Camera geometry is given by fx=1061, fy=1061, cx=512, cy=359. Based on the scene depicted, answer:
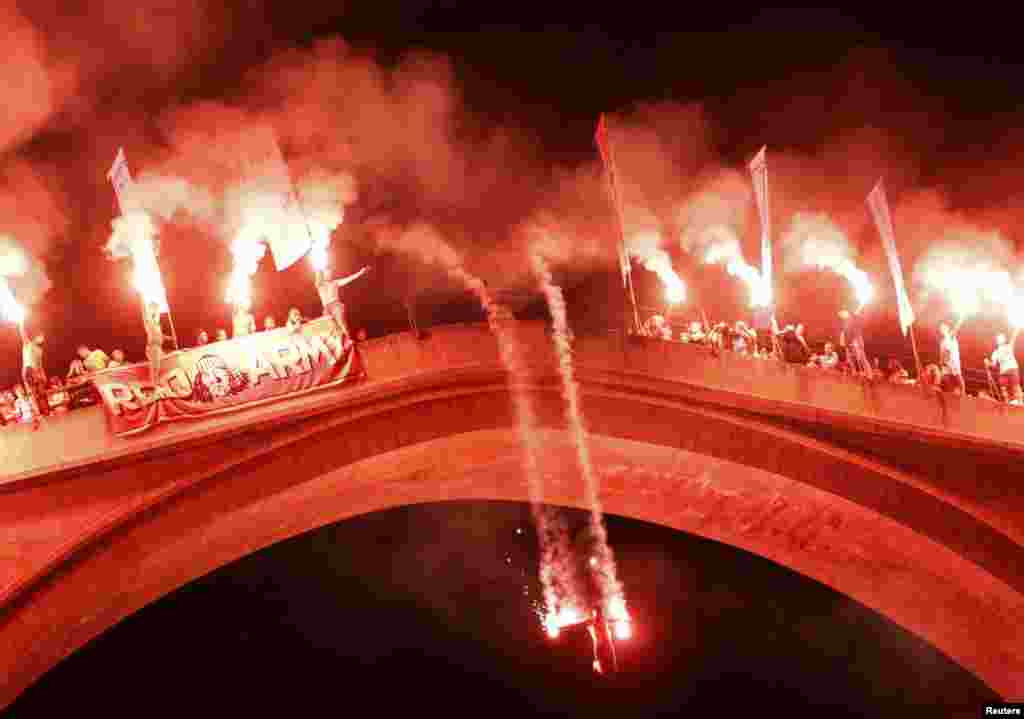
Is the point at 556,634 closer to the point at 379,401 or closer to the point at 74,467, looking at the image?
the point at 379,401

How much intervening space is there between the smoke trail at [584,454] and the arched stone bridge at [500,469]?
18 centimetres

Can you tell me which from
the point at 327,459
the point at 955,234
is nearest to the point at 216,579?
the point at 327,459

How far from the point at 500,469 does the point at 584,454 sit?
5.24ft

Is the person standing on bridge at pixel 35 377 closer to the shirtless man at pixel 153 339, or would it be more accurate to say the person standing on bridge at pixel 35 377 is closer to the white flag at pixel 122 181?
the shirtless man at pixel 153 339

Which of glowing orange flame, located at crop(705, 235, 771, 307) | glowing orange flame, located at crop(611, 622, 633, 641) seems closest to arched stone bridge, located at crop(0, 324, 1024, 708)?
glowing orange flame, located at crop(705, 235, 771, 307)

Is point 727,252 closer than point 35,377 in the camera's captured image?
No

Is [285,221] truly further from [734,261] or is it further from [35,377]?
[734,261]

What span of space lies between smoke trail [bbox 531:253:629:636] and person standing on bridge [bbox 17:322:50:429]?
300 inches

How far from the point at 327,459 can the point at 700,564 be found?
13.0 m

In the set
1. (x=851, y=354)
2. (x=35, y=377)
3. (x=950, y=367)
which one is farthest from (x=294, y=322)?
(x=950, y=367)

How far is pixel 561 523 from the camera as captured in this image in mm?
25547

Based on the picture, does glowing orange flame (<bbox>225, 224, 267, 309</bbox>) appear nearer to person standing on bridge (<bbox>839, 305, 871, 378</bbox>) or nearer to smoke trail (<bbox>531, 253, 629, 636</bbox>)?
smoke trail (<bbox>531, 253, 629, 636</bbox>)

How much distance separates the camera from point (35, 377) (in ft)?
49.7

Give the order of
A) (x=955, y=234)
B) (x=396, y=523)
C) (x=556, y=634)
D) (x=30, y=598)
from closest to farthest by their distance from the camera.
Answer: (x=30, y=598) → (x=955, y=234) → (x=556, y=634) → (x=396, y=523)
